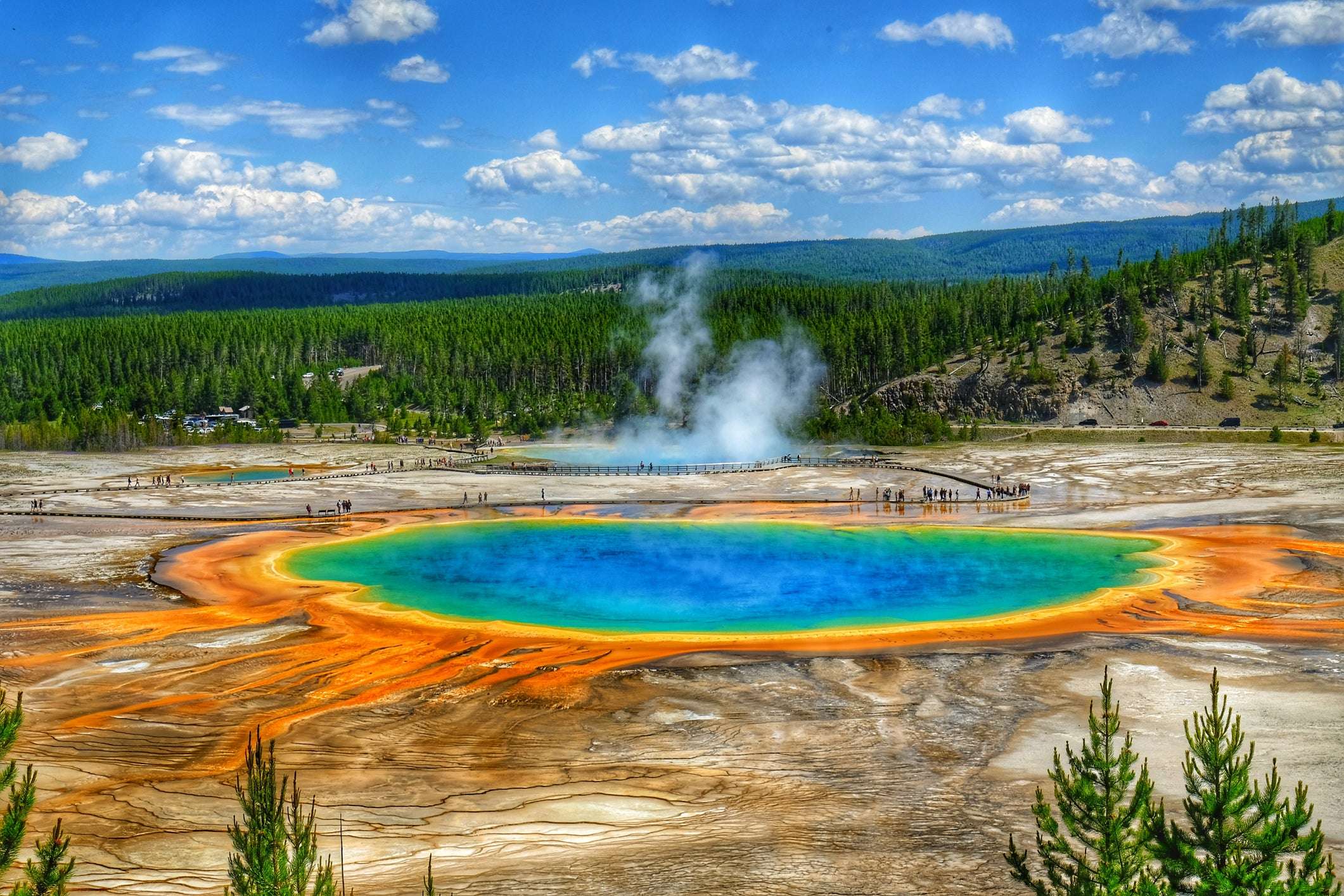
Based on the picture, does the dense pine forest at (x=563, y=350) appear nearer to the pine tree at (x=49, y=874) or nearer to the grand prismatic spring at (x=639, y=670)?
the grand prismatic spring at (x=639, y=670)

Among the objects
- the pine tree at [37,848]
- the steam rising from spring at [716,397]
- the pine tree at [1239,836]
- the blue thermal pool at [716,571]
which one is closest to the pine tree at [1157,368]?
the steam rising from spring at [716,397]

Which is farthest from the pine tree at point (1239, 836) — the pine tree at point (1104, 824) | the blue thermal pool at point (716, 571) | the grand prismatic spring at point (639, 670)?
the blue thermal pool at point (716, 571)

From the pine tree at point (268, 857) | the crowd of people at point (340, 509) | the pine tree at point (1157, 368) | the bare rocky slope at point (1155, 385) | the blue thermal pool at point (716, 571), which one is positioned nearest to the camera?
the pine tree at point (268, 857)

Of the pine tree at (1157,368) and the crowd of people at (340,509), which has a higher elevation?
the pine tree at (1157,368)

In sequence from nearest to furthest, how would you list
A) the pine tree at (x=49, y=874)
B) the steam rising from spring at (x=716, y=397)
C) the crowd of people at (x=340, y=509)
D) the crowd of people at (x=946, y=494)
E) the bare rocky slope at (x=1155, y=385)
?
1. the pine tree at (x=49, y=874)
2. the crowd of people at (x=340, y=509)
3. the crowd of people at (x=946, y=494)
4. the steam rising from spring at (x=716, y=397)
5. the bare rocky slope at (x=1155, y=385)

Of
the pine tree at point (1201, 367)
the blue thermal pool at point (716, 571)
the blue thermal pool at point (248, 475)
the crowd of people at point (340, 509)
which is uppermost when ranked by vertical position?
the pine tree at point (1201, 367)

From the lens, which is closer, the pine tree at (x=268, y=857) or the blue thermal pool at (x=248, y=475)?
the pine tree at (x=268, y=857)

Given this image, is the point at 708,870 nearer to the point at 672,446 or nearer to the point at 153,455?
the point at 672,446
